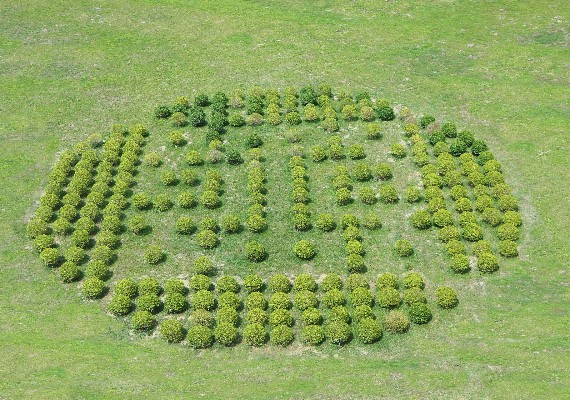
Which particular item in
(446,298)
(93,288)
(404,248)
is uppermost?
(404,248)

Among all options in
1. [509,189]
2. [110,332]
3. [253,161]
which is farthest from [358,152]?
[110,332]

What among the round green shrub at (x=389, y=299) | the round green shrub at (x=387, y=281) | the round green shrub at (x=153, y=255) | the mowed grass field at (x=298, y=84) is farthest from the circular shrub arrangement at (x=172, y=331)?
the round green shrub at (x=387, y=281)

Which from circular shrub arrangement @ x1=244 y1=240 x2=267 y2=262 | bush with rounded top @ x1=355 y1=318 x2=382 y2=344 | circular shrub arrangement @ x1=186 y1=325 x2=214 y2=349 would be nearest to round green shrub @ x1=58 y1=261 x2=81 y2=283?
circular shrub arrangement @ x1=186 y1=325 x2=214 y2=349

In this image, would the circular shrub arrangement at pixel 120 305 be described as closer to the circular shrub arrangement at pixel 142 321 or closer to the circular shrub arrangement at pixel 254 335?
the circular shrub arrangement at pixel 142 321

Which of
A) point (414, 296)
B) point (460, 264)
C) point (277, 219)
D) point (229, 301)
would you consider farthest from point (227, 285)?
point (460, 264)

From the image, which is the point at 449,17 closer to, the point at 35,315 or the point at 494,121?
the point at 494,121

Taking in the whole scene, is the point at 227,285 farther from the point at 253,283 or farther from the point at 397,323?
the point at 397,323
